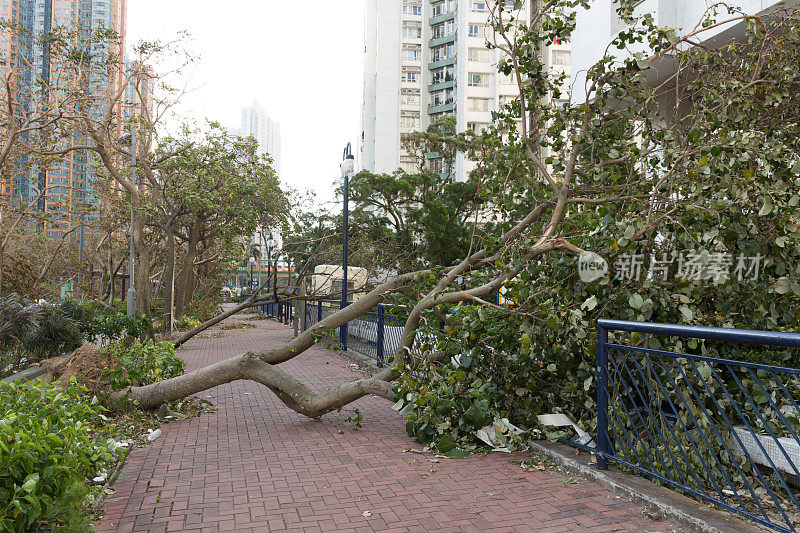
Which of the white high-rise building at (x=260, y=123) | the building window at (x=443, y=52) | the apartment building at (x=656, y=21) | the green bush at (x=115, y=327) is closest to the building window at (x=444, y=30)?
the building window at (x=443, y=52)

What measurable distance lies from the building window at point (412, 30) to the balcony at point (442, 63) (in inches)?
171

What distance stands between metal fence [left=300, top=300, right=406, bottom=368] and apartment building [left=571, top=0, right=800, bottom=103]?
4.96 metres

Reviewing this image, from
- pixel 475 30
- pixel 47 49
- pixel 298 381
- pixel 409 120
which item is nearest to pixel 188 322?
pixel 47 49

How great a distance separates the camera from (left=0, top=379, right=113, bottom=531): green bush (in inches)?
111

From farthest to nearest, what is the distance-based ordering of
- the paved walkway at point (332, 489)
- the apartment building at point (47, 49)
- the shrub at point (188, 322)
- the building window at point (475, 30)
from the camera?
the building window at point (475, 30), the shrub at point (188, 322), the apartment building at point (47, 49), the paved walkway at point (332, 489)

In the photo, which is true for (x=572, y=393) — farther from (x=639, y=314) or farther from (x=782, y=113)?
(x=782, y=113)

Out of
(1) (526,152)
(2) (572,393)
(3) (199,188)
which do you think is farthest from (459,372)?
(3) (199,188)

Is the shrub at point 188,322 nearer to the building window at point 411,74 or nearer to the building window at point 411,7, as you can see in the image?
the building window at point 411,74

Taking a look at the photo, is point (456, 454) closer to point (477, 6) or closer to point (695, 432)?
point (695, 432)

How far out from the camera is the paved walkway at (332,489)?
12.4 feet

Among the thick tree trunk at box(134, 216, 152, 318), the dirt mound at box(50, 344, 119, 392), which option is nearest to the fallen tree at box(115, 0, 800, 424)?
the dirt mound at box(50, 344, 119, 392)

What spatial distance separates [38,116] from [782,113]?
650 inches

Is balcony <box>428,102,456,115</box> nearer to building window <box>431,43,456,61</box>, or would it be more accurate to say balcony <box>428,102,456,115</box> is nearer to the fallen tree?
building window <box>431,43,456,61</box>

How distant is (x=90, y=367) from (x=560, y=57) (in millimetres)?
54667
